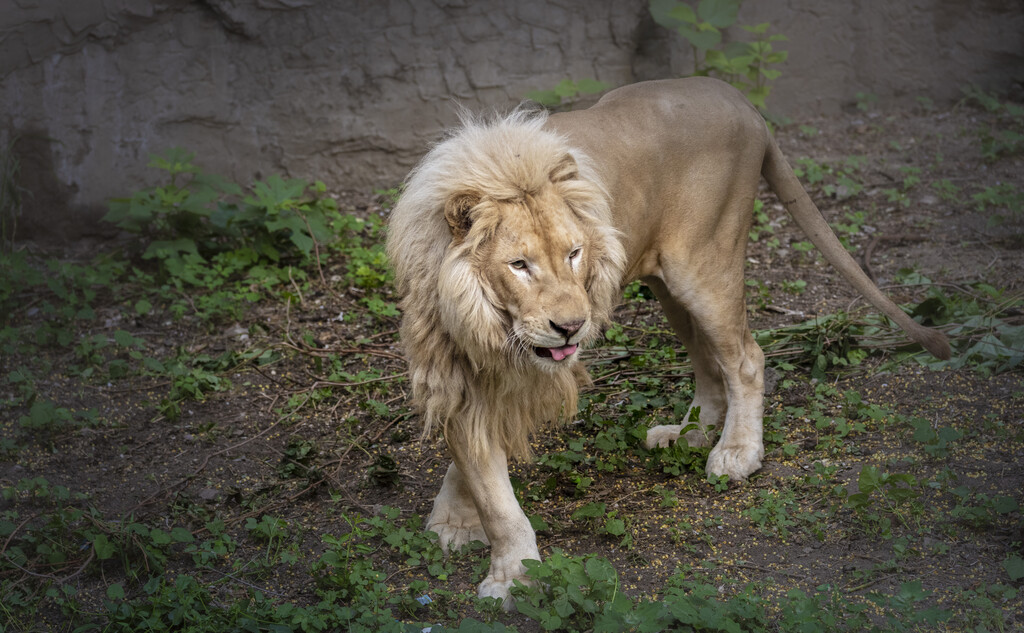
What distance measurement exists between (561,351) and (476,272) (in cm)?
35

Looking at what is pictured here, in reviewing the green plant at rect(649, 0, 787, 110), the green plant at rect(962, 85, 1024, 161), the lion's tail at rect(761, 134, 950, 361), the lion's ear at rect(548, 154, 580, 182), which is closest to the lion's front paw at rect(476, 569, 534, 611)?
the lion's ear at rect(548, 154, 580, 182)

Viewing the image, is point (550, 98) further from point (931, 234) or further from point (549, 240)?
point (549, 240)

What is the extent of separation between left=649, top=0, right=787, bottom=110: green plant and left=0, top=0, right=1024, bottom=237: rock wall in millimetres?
310

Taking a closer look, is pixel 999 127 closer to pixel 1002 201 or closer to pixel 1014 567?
pixel 1002 201

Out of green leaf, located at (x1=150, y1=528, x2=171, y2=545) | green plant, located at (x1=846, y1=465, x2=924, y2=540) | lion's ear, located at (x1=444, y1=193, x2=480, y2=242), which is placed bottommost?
green leaf, located at (x1=150, y1=528, x2=171, y2=545)

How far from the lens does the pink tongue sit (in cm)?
301

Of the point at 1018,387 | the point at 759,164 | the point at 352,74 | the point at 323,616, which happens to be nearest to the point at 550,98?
the point at 352,74

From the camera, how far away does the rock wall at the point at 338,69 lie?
6.03 m

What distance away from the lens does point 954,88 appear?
25.2 ft

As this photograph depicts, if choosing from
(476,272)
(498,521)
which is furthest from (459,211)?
(498,521)

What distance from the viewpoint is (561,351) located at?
3016mm

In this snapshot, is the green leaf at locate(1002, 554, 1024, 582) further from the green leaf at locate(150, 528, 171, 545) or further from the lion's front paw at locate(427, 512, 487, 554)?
the green leaf at locate(150, 528, 171, 545)

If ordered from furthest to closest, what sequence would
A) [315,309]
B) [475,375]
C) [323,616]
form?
[315,309] < [475,375] < [323,616]

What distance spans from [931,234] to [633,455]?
2.88 meters
